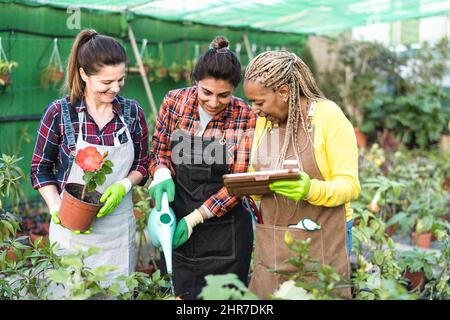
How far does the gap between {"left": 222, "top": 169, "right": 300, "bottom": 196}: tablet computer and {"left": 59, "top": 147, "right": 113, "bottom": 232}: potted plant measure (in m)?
0.48

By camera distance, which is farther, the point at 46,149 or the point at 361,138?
the point at 361,138

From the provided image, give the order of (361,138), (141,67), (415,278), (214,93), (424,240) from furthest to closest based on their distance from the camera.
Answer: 1. (361,138)
2. (141,67)
3. (424,240)
4. (415,278)
5. (214,93)

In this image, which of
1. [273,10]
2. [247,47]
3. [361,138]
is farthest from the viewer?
[361,138]

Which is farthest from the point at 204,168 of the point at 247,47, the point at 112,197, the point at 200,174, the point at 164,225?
the point at 247,47

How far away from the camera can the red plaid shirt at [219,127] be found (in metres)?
2.31

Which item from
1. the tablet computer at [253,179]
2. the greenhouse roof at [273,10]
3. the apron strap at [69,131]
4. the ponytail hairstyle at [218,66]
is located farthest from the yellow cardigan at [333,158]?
the greenhouse roof at [273,10]

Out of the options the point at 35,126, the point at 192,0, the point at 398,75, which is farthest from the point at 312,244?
the point at 398,75

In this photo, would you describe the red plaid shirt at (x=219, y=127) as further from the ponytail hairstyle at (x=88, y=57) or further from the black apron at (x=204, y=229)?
the ponytail hairstyle at (x=88, y=57)

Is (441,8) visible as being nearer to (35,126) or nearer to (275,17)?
(275,17)

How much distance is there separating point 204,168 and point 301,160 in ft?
1.77

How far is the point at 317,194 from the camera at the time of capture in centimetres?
183

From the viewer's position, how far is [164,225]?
2227 millimetres

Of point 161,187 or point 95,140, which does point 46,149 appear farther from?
point 161,187
